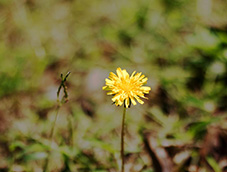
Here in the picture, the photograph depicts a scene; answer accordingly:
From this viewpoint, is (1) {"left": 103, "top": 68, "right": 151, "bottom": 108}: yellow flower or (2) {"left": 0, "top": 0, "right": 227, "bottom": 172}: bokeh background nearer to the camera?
(1) {"left": 103, "top": 68, "right": 151, "bottom": 108}: yellow flower

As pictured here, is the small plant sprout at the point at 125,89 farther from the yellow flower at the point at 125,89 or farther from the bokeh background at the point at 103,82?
the bokeh background at the point at 103,82

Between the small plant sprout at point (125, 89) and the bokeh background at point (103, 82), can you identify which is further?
the bokeh background at point (103, 82)

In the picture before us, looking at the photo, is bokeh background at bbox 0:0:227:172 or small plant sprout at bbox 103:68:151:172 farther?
bokeh background at bbox 0:0:227:172

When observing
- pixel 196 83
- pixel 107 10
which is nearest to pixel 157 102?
pixel 196 83

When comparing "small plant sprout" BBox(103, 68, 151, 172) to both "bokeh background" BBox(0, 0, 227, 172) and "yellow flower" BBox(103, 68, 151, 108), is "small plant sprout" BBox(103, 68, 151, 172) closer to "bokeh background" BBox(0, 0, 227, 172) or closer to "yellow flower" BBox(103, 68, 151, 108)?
"yellow flower" BBox(103, 68, 151, 108)

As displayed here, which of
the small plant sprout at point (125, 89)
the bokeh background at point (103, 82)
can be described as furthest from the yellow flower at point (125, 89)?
the bokeh background at point (103, 82)

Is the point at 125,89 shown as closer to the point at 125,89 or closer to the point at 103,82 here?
the point at 125,89

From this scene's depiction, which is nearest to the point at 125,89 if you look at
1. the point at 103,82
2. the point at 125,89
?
the point at 125,89

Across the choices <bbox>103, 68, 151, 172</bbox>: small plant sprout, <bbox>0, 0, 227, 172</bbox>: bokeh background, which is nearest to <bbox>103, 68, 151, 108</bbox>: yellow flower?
<bbox>103, 68, 151, 172</bbox>: small plant sprout
